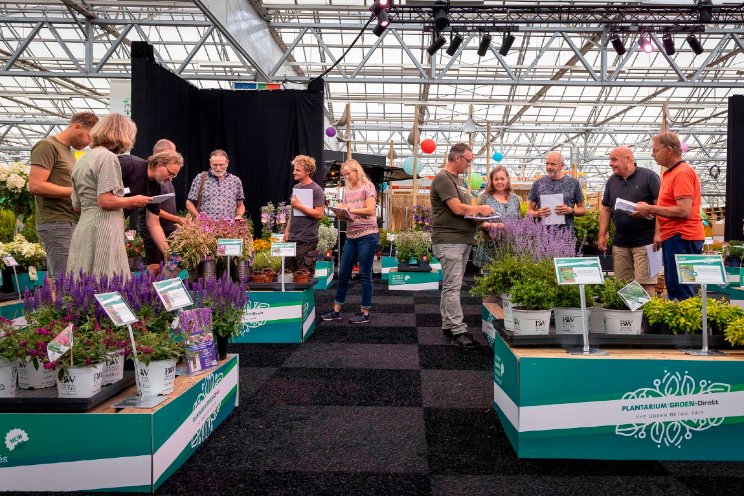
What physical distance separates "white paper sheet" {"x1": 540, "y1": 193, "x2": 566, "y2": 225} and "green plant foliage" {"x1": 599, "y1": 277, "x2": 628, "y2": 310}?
196cm

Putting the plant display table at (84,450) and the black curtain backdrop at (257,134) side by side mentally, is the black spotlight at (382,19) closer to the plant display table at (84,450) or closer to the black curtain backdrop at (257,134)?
the black curtain backdrop at (257,134)

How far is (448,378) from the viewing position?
302 cm

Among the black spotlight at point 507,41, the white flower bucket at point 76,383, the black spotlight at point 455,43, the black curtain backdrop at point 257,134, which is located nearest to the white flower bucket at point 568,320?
the white flower bucket at point 76,383

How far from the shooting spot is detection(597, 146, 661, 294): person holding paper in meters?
3.72

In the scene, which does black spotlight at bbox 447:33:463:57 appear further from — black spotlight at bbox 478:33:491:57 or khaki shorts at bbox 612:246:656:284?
khaki shorts at bbox 612:246:656:284

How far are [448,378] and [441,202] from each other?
48.5 inches

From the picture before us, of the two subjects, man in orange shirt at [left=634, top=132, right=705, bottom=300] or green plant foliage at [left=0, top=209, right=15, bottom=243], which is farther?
green plant foliage at [left=0, top=209, right=15, bottom=243]

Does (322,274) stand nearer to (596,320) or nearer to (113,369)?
(596,320)

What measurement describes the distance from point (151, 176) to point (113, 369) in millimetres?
1552

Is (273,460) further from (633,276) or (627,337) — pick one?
(633,276)

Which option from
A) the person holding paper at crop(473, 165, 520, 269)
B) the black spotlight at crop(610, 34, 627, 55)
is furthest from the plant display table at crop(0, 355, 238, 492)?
the black spotlight at crop(610, 34, 627, 55)

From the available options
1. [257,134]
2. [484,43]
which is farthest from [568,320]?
[484,43]

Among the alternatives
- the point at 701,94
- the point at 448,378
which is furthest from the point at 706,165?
the point at 448,378

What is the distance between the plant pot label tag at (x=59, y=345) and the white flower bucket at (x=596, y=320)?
6.54 ft
